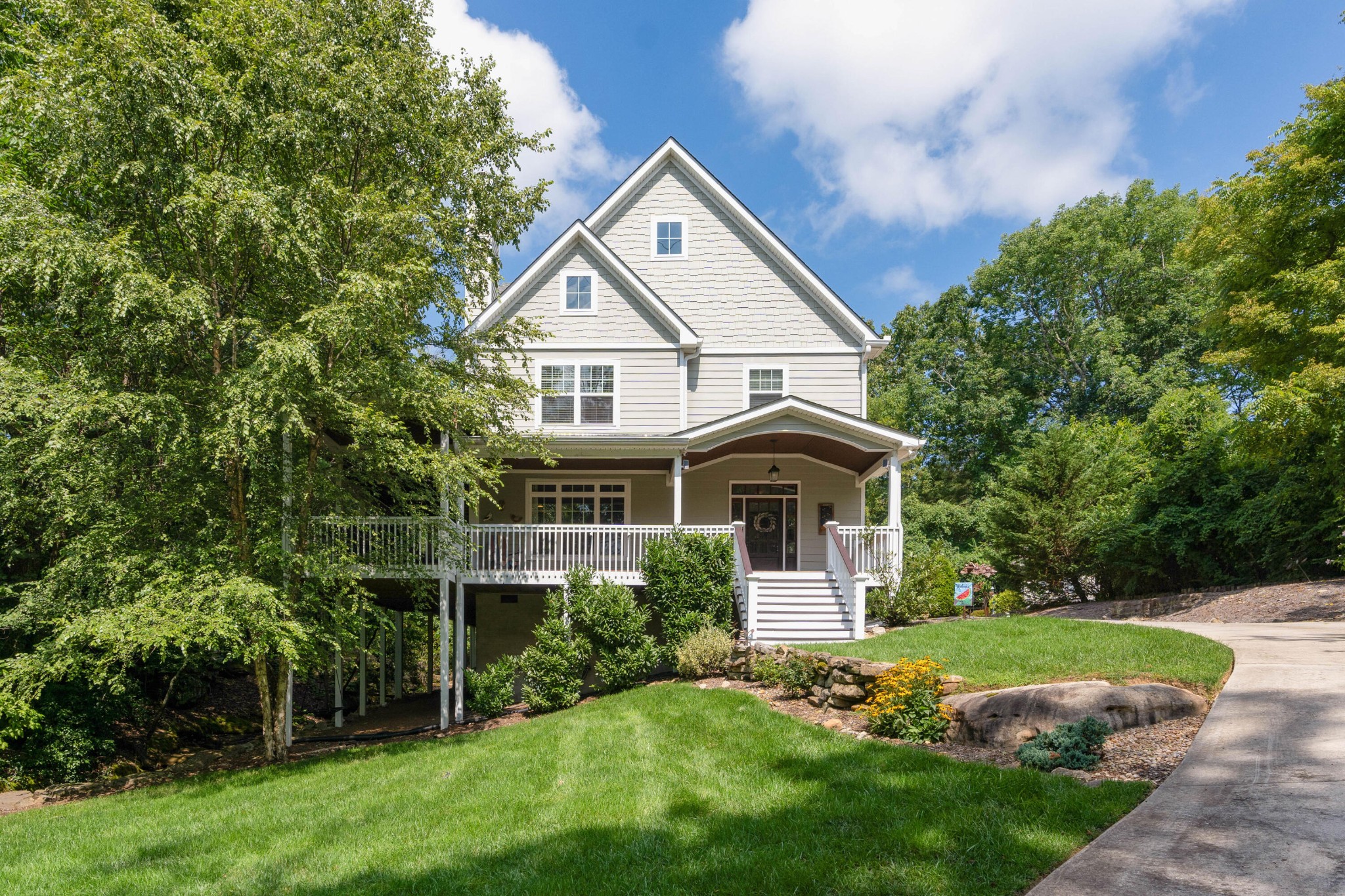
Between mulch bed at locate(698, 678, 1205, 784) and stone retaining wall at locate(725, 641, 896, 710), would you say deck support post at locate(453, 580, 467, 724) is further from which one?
mulch bed at locate(698, 678, 1205, 784)

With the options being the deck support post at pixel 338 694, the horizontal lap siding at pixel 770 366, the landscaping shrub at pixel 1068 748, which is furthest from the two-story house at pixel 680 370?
the landscaping shrub at pixel 1068 748

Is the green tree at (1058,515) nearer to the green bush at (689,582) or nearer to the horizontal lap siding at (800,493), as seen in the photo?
the horizontal lap siding at (800,493)

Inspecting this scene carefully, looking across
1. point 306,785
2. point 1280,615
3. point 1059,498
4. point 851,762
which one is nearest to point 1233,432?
point 1280,615

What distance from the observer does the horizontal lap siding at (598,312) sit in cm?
1681

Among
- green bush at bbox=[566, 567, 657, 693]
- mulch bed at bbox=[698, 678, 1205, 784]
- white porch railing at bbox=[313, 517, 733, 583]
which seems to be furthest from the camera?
white porch railing at bbox=[313, 517, 733, 583]

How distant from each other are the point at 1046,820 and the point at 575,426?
1314cm

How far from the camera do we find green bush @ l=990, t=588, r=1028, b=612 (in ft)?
62.7

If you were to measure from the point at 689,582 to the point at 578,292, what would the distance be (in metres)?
7.35

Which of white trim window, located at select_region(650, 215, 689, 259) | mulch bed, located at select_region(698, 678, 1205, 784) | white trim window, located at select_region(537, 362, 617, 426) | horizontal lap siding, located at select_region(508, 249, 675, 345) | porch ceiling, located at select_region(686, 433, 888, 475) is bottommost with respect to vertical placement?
mulch bed, located at select_region(698, 678, 1205, 784)

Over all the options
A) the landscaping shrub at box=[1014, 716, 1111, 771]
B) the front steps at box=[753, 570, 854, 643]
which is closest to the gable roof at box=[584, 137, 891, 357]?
the front steps at box=[753, 570, 854, 643]

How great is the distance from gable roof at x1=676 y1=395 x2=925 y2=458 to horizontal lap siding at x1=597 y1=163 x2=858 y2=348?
3.58m

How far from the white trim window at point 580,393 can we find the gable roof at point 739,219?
3.54m

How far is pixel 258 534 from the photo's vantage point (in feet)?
33.2

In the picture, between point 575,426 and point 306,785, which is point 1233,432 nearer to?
point 575,426
